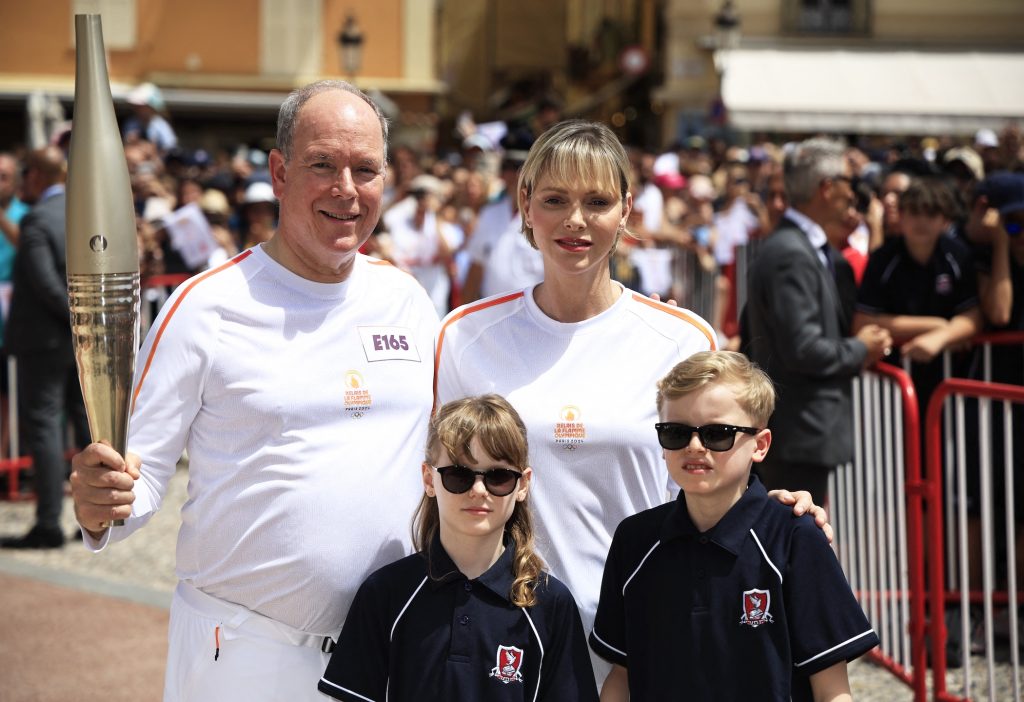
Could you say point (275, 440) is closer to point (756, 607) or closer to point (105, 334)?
point (105, 334)

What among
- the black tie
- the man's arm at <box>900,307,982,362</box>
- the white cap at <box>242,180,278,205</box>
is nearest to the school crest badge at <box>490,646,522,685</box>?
the black tie

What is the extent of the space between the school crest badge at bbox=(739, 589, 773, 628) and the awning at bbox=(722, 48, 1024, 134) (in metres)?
20.5

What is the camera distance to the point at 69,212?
2305 mm

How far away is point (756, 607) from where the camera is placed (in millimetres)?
2906

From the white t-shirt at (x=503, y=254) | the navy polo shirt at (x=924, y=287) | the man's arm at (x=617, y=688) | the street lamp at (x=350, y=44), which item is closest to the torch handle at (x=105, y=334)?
the man's arm at (x=617, y=688)

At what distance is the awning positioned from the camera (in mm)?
22844

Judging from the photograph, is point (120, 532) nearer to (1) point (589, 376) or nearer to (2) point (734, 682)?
(1) point (589, 376)

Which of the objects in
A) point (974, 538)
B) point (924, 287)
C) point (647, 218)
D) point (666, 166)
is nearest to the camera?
point (974, 538)

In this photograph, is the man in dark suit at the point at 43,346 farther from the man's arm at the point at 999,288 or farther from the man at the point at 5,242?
the man's arm at the point at 999,288

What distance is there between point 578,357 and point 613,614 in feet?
2.12

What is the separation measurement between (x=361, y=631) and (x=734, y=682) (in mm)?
859

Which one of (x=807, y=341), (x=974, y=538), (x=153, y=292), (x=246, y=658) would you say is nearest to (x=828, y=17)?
(x=153, y=292)

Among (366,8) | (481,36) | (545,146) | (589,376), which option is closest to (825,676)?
(589,376)

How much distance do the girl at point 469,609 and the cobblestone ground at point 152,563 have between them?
299cm
